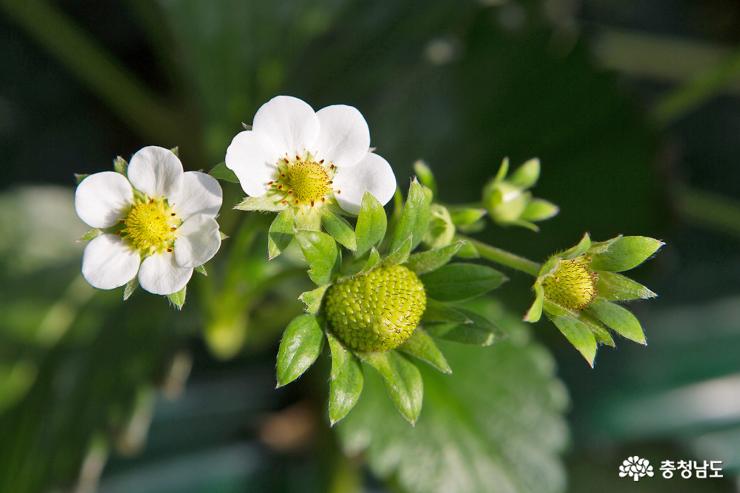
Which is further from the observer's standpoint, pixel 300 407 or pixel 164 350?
pixel 300 407

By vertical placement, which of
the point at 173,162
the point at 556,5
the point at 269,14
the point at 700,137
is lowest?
the point at 173,162

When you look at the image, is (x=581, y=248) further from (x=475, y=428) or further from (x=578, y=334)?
(x=475, y=428)

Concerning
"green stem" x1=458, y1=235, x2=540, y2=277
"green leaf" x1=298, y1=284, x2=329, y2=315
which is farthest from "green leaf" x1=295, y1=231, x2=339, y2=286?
"green stem" x1=458, y1=235, x2=540, y2=277

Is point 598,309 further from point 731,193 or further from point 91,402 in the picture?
point 731,193

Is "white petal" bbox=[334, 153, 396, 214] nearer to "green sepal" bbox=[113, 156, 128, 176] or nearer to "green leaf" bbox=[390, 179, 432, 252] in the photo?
"green leaf" bbox=[390, 179, 432, 252]

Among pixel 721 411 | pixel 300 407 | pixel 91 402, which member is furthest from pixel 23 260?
pixel 721 411

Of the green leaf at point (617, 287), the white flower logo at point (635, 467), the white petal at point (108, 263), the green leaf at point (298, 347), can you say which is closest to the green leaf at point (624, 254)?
the green leaf at point (617, 287)
